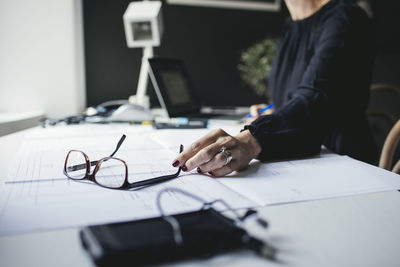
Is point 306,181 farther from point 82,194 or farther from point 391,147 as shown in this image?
point 391,147

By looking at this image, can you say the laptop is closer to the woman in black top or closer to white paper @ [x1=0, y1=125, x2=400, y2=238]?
the woman in black top

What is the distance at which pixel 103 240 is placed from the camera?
32 centimetres

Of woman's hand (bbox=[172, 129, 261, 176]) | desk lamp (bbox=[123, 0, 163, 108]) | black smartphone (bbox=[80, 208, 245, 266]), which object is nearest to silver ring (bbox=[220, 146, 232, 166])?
woman's hand (bbox=[172, 129, 261, 176])

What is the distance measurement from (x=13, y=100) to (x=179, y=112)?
0.74 m

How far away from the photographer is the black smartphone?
297 millimetres

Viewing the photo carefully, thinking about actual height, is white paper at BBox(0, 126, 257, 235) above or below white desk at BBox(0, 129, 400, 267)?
below

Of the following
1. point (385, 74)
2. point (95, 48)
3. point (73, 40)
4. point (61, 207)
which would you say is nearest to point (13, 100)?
point (73, 40)

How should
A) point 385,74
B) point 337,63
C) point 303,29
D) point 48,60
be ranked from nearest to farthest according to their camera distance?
point 337,63 → point 303,29 → point 48,60 → point 385,74

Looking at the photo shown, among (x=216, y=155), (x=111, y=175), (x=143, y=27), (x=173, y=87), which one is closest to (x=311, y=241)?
(x=216, y=155)

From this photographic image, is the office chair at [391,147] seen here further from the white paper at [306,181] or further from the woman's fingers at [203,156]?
the woman's fingers at [203,156]

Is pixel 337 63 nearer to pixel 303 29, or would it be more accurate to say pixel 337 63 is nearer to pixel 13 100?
pixel 303 29

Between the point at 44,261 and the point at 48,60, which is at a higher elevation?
the point at 48,60

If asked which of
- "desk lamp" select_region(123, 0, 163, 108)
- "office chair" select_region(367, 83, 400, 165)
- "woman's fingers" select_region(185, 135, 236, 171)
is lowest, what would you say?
"office chair" select_region(367, 83, 400, 165)

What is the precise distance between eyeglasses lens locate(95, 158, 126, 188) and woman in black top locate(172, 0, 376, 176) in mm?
107
